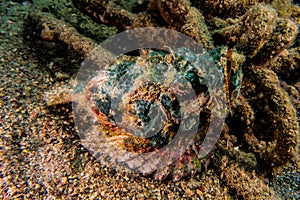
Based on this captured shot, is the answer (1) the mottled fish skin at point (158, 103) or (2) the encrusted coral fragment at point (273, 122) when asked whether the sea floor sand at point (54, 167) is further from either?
(2) the encrusted coral fragment at point (273, 122)

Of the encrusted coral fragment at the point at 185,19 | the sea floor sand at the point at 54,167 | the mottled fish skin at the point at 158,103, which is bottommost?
the sea floor sand at the point at 54,167

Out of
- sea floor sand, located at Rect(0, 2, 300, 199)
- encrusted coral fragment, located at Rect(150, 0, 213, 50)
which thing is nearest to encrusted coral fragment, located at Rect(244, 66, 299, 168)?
sea floor sand, located at Rect(0, 2, 300, 199)

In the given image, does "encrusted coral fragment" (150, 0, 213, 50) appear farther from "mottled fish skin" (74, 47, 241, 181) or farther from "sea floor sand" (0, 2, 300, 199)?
"sea floor sand" (0, 2, 300, 199)

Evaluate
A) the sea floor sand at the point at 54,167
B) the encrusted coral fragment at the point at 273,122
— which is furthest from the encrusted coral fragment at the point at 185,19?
the sea floor sand at the point at 54,167

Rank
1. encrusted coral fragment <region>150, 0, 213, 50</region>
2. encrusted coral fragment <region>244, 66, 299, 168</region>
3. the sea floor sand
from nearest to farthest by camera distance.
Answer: the sea floor sand, encrusted coral fragment <region>244, 66, 299, 168</region>, encrusted coral fragment <region>150, 0, 213, 50</region>

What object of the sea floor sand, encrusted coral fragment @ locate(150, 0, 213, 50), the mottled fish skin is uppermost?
encrusted coral fragment @ locate(150, 0, 213, 50)

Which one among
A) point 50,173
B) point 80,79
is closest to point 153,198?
point 50,173

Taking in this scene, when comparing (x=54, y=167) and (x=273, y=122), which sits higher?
(x=273, y=122)

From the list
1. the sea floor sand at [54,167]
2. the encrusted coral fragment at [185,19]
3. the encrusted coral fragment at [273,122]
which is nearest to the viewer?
the sea floor sand at [54,167]

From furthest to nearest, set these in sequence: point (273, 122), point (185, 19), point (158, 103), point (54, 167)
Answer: point (185, 19), point (273, 122), point (54, 167), point (158, 103)

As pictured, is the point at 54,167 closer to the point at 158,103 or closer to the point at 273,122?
the point at 158,103

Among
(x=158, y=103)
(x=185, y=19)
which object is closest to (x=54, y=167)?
(x=158, y=103)
